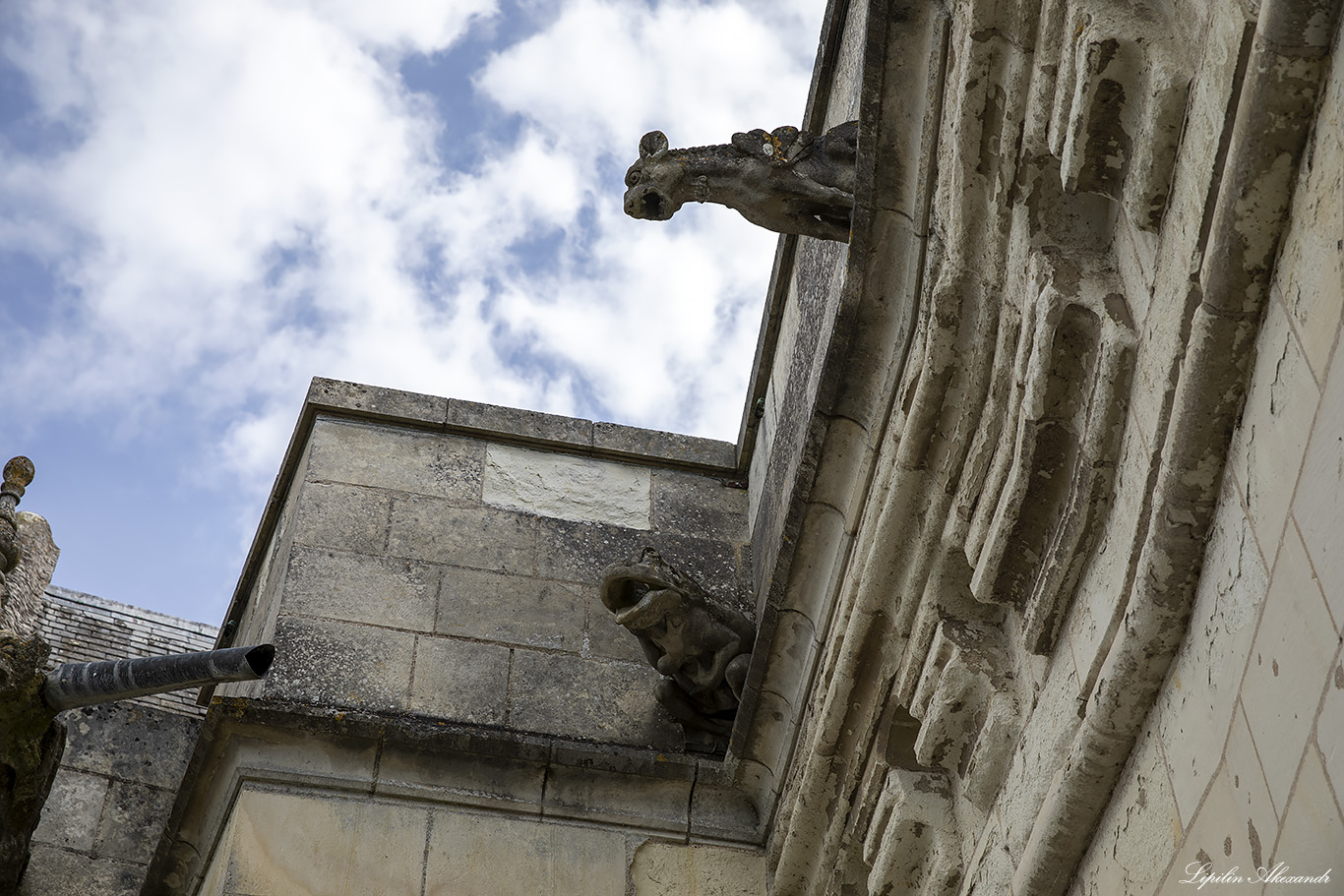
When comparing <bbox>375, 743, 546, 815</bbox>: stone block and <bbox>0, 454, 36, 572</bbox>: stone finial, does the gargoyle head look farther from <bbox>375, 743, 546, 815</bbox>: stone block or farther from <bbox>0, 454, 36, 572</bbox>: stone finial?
<bbox>0, 454, 36, 572</bbox>: stone finial

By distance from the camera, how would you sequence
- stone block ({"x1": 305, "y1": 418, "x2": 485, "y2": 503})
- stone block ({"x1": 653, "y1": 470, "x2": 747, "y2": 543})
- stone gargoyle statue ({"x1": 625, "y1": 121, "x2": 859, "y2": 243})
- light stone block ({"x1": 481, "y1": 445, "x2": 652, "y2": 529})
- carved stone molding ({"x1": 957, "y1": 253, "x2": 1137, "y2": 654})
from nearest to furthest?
carved stone molding ({"x1": 957, "y1": 253, "x2": 1137, "y2": 654})
stone gargoyle statue ({"x1": 625, "y1": 121, "x2": 859, "y2": 243})
stone block ({"x1": 305, "y1": 418, "x2": 485, "y2": 503})
light stone block ({"x1": 481, "y1": 445, "x2": 652, "y2": 529})
stone block ({"x1": 653, "y1": 470, "x2": 747, "y2": 543})

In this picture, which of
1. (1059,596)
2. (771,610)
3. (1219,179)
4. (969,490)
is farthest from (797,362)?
(1219,179)

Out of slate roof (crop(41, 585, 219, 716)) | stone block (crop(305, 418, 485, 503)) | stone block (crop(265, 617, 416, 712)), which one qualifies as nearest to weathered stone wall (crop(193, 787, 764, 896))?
stone block (crop(265, 617, 416, 712))

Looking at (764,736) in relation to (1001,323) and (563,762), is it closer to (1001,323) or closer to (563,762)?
(563,762)

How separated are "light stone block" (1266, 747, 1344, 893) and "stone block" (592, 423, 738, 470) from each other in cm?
402

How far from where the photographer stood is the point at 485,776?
14.0ft

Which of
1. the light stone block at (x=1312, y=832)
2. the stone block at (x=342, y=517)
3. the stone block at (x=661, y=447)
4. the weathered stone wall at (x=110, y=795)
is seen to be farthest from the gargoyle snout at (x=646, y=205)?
the weathered stone wall at (x=110, y=795)

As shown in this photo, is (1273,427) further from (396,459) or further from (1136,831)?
(396,459)

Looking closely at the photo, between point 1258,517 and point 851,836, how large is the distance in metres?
1.89

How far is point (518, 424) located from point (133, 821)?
6.64ft

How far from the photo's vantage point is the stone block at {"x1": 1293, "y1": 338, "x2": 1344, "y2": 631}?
1769 millimetres

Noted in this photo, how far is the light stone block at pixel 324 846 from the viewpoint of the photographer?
391cm

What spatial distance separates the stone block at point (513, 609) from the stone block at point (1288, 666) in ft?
10.3

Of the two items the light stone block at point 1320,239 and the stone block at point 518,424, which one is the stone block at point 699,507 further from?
the light stone block at point 1320,239
